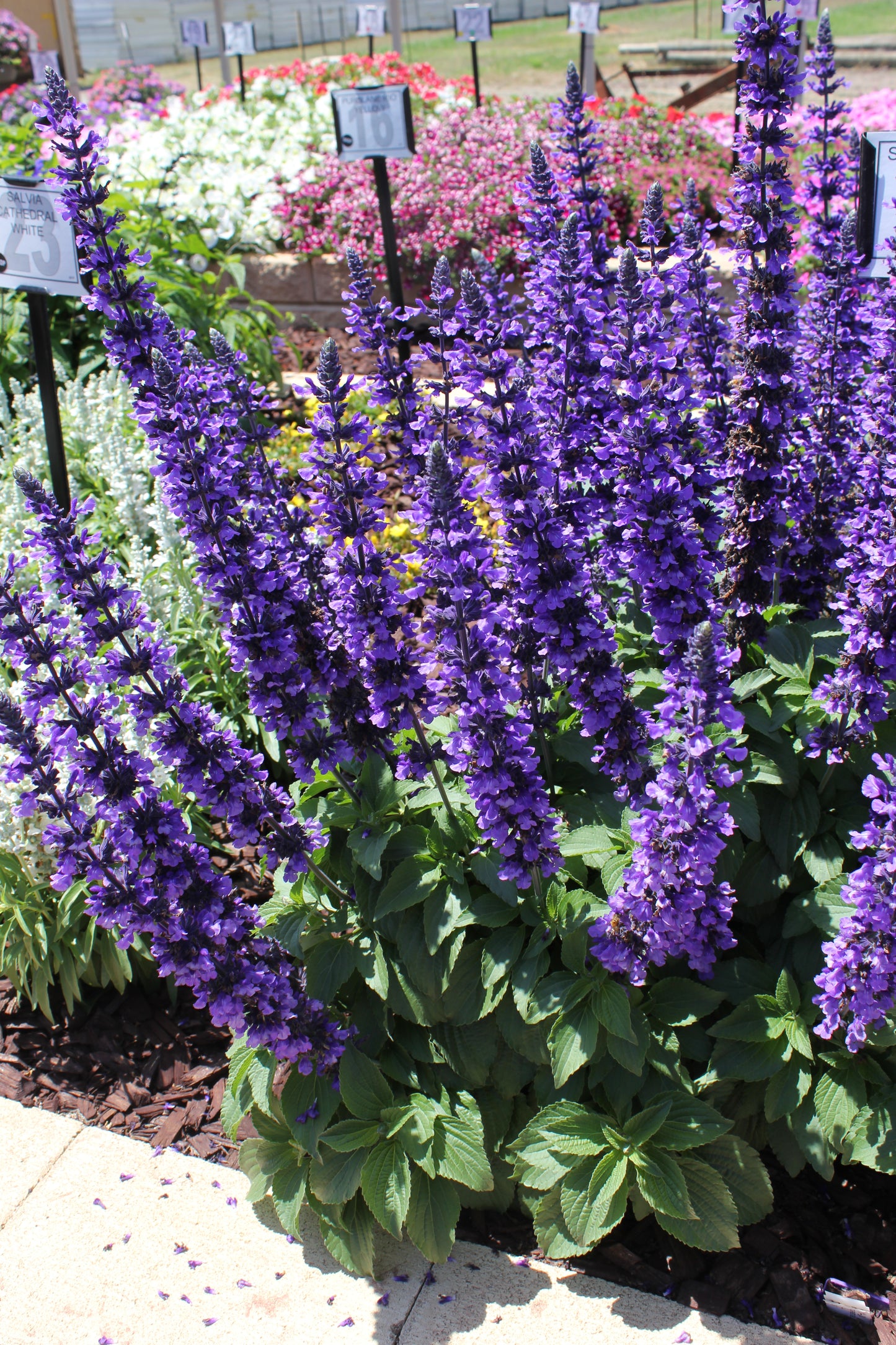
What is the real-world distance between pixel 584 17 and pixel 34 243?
9.27 m

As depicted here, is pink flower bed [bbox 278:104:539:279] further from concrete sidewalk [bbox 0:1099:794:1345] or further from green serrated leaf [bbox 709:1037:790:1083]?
concrete sidewalk [bbox 0:1099:794:1345]

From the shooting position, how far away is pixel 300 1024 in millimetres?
2912

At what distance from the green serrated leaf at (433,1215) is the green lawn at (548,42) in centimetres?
2298

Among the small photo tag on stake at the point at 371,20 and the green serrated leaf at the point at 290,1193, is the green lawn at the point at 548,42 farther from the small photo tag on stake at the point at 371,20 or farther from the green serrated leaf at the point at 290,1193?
the green serrated leaf at the point at 290,1193

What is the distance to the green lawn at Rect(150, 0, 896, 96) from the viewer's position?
25.6 m

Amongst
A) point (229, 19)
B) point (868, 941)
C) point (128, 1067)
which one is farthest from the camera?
point (229, 19)

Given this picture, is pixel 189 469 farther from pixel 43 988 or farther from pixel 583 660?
pixel 43 988

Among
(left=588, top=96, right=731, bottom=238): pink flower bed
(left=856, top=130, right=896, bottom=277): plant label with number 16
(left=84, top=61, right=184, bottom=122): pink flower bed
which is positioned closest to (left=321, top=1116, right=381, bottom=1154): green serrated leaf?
(left=856, top=130, right=896, bottom=277): plant label with number 16

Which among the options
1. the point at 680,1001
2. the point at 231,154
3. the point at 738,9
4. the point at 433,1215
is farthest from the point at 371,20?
the point at 433,1215

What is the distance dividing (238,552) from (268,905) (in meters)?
1.20

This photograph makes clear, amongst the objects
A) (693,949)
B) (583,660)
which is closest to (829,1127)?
(693,949)

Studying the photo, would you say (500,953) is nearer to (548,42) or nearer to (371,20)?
(371,20)

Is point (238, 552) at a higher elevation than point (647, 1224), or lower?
higher

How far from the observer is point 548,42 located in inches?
1286
